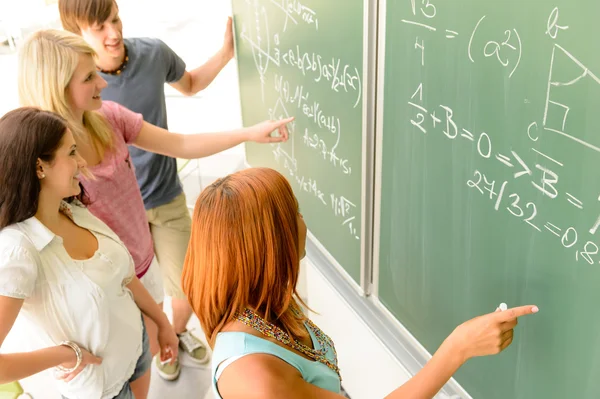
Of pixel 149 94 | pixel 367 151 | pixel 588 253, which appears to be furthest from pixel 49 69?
pixel 588 253

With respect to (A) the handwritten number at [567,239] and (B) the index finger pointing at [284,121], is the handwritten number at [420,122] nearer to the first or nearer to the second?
(A) the handwritten number at [567,239]

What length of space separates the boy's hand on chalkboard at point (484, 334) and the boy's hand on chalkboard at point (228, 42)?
1.85 meters

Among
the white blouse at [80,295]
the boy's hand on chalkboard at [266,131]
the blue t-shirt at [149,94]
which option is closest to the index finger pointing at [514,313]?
the white blouse at [80,295]

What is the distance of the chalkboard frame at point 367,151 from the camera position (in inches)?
57.4

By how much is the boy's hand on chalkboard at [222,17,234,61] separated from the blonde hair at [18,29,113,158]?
925 millimetres

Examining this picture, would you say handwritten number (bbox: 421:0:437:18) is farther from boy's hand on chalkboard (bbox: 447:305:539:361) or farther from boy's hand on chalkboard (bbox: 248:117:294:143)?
boy's hand on chalkboard (bbox: 248:117:294:143)

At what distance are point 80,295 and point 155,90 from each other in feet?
3.61

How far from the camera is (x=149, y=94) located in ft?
7.48

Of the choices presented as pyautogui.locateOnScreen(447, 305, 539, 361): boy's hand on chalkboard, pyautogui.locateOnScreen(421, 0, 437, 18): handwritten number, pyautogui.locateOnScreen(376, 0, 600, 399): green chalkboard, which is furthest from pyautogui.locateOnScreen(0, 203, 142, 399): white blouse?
pyautogui.locateOnScreen(421, 0, 437, 18): handwritten number

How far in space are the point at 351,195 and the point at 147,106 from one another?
3.36 feet

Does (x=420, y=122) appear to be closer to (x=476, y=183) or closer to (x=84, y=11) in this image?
(x=476, y=183)

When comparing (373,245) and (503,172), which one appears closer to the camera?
(503,172)

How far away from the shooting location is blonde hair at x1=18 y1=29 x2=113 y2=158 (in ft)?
5.33

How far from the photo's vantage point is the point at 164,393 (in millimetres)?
2619
